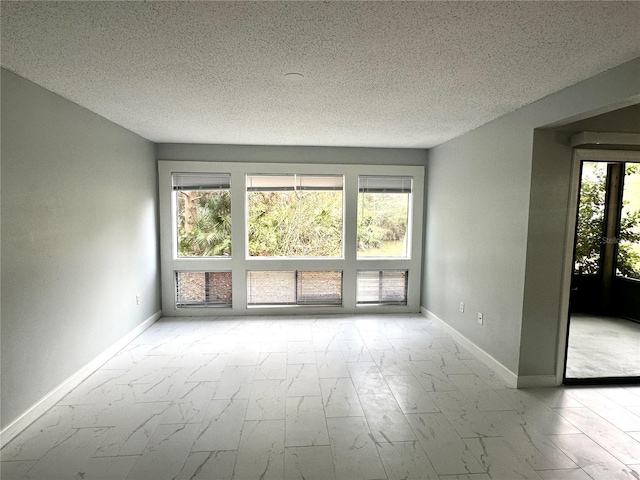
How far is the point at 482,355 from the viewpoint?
3.49m

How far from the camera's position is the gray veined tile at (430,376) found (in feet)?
9.73

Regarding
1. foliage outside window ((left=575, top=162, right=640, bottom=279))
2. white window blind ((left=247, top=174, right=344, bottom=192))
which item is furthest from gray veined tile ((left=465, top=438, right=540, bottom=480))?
white window blind ((left=247, top=174, right=344, bottom=192))

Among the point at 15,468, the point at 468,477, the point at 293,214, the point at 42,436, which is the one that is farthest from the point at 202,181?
the point at 468,477

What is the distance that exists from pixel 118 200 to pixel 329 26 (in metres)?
3.04

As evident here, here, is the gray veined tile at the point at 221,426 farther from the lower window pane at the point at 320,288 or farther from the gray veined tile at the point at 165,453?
the lower window pane at the point at 320,288

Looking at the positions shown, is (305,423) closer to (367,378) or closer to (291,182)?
(367,378)

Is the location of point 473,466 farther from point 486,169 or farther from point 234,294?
point 234,294

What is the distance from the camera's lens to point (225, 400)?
2717 mm

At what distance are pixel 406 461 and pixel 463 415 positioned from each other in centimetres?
73

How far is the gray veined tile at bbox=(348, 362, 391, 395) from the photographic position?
2.90 metres

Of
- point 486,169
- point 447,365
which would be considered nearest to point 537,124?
point 486,169

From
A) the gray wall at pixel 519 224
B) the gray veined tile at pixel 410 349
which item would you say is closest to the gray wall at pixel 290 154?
the gray wall at pixel 519 224

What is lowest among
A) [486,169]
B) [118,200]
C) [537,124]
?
[118,200]

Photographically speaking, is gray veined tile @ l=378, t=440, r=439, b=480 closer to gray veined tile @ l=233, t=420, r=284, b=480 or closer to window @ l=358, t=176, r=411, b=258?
gray veined tile @ l=233, t=420, r=284, b=480
